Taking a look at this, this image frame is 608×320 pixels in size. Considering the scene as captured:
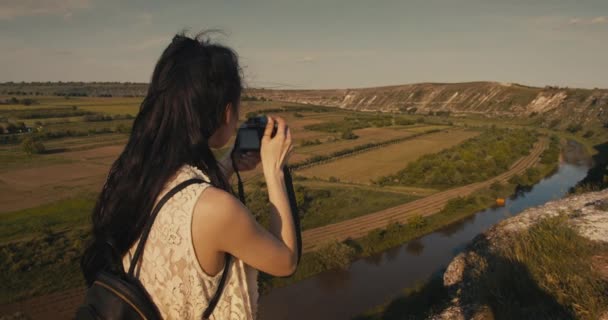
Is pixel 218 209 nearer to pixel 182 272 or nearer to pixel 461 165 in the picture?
pixel 182 272

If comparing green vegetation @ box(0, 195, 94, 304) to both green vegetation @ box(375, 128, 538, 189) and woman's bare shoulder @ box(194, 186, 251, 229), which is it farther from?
green vegetation @ box(375, 128, 538, 189)

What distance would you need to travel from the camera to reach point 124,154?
1.66 m

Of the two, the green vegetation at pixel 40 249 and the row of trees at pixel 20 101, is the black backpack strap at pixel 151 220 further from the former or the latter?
the row of trees at pixel 20 101

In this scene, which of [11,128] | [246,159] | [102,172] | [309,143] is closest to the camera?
[246,159]

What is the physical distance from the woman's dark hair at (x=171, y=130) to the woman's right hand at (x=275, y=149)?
0.68ft

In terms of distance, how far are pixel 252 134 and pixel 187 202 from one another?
0.59 meters

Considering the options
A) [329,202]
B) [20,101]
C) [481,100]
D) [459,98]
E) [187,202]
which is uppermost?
[459,98]

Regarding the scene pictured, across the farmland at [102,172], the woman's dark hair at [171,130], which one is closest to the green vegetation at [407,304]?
the farmland at [102,172]

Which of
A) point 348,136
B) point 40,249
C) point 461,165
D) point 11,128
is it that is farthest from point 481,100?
point 40,249

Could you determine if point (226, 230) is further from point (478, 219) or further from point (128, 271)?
point (478, 219)

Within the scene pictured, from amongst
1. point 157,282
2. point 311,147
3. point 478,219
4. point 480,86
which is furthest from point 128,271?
point 480,86

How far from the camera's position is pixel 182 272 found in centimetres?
152

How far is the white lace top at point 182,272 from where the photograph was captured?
144 centimetres

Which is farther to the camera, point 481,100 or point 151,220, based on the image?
point 481,100
